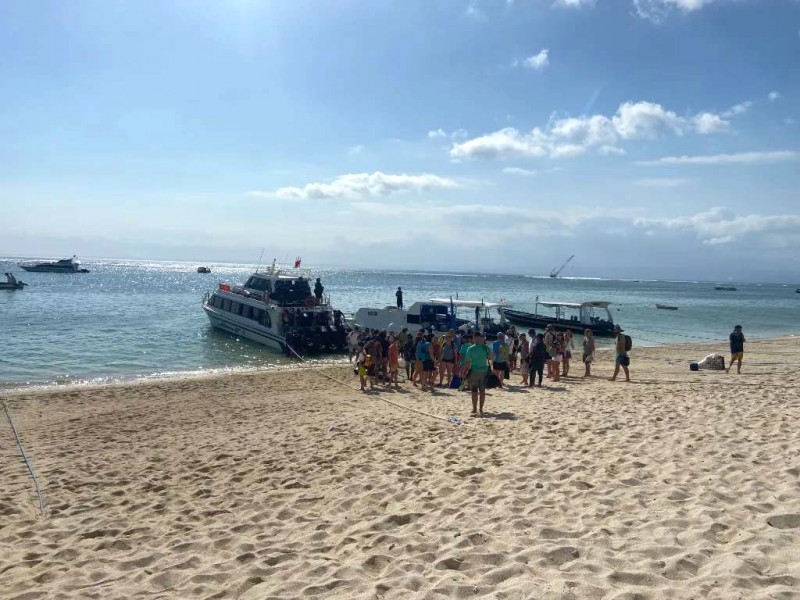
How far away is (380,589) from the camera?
433 cm

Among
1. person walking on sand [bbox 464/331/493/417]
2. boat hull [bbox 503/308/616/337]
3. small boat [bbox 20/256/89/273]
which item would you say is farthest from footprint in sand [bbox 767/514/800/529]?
small boat [bbox 20/256/89/273]

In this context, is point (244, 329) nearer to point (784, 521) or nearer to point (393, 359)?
point (393, 359)

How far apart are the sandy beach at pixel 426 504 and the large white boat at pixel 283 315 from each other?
14273mm

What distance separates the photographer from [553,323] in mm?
38438

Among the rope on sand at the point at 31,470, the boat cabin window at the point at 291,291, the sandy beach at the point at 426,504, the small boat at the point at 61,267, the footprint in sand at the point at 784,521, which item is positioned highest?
the small boat at the point at 61,267

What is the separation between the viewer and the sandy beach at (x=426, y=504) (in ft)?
14.5

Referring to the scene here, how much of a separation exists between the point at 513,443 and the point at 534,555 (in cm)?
360

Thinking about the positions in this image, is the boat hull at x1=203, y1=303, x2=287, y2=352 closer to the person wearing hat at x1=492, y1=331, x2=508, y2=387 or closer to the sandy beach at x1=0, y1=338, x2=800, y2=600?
the person wearing hat at x1=492, y1=331, x2=508, y2=387

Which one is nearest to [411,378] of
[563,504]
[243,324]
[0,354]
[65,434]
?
[65,434]

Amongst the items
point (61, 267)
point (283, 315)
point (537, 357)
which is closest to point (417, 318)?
point (283, 315)

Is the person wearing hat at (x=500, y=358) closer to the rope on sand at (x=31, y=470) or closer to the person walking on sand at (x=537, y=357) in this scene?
the person walking on sand at (x=537, y=357)

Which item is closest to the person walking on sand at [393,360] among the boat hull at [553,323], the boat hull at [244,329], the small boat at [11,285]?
the boat hull at [244,329]

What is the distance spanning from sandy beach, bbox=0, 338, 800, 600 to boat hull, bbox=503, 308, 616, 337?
83.5 feet

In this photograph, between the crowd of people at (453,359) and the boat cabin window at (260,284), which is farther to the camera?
the boat cabin window at (260,284)
